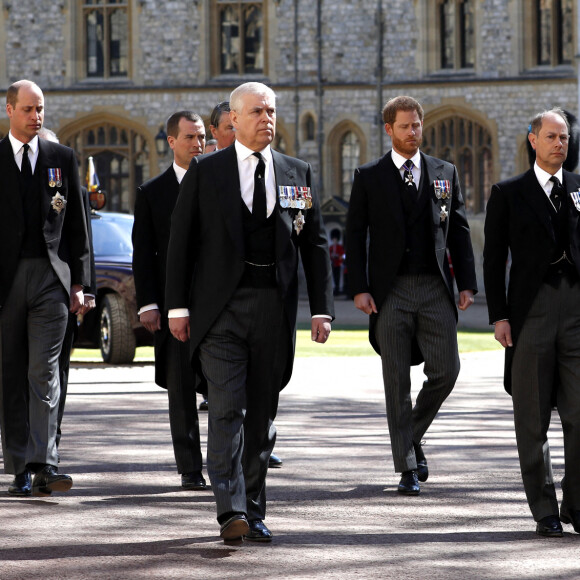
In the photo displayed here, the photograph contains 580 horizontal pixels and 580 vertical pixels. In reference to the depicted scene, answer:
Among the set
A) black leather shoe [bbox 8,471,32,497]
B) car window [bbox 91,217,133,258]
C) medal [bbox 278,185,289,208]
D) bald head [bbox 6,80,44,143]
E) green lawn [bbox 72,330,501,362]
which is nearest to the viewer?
medal [bbox 278,185,289,208]

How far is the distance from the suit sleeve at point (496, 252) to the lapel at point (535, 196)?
0.30 feet

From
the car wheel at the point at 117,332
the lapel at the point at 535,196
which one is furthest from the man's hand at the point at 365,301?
the car wheel at the point at 117,332

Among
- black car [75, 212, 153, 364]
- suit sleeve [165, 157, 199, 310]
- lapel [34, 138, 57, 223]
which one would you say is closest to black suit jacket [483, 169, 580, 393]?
suit sleeve [165, 157, 199, 310]

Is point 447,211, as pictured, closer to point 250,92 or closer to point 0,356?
point 250,92

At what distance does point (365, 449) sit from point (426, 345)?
1772mm

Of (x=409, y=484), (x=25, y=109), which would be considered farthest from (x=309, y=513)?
(x=25, y=109)

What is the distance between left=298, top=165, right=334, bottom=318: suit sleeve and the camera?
627cm

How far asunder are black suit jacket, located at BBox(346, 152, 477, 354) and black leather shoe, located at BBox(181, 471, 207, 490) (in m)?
1.13

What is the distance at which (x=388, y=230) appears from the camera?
7480 mm

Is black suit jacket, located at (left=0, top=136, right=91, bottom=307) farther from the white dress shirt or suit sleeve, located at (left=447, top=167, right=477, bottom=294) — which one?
suit sleeve, located at (left=447, top=167, right=477, bottom=294)

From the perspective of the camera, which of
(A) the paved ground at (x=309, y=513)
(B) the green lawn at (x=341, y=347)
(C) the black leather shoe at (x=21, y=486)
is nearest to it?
(A) the paved ground at (x=309, y=513)

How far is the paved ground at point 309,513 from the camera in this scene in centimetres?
555

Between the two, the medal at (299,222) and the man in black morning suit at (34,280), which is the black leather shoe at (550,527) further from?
the man in black morning suit at (34,280)

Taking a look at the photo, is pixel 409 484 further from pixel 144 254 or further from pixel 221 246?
pixel 221 246
